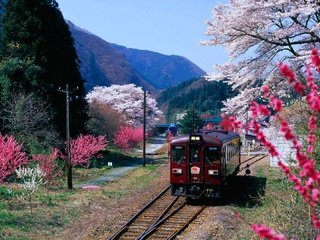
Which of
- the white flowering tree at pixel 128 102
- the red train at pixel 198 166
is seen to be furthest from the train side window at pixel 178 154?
the white flowering tree at pixel 128 102

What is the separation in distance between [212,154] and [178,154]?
1.28m

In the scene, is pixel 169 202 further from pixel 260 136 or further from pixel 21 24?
pixel 21 24

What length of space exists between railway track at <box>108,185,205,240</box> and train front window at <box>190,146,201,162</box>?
1.77 metres

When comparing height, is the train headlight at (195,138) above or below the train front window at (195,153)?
above

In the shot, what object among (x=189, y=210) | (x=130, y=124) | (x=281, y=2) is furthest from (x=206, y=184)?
(x=130, y=124)

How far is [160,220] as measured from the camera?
15391mm

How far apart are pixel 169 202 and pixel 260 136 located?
1676 centimetres

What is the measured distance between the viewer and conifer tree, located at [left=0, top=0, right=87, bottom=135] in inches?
1273

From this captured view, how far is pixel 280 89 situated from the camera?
16031 millimetres

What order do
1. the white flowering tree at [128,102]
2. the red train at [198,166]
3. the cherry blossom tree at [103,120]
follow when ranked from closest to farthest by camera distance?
the red train at [198,166] < the cherry blossom tree at [103,120] < the white flowering tree at [128,102]

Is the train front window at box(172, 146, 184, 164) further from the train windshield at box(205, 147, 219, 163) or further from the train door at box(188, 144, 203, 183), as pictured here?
the train windshield at box(205, 147, 219, 163)

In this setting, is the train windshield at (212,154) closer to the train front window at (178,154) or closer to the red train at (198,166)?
the red train at (198,166)

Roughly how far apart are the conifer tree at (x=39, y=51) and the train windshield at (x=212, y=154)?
1771 centimetres

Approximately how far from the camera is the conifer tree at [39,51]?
32344mm
